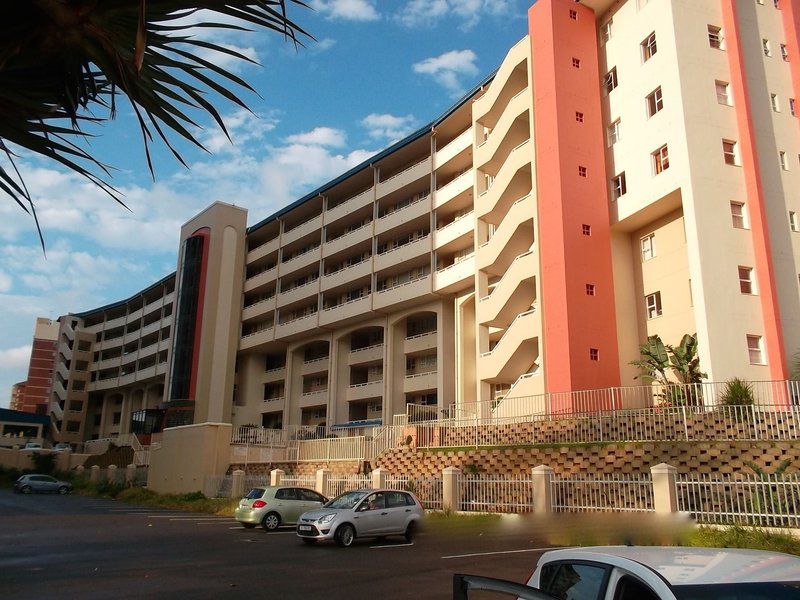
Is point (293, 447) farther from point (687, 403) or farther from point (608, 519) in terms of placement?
point (608, 519)

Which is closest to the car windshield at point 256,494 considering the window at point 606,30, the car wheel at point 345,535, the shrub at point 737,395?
the car wheel at point 345,535

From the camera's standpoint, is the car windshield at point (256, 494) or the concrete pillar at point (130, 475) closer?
the car windshield at point (256, 494)

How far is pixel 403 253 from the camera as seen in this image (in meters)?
42.8

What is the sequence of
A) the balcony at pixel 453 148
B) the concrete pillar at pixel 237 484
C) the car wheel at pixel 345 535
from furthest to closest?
the balcony at pixel 453 148, the concrete pillar at pixel 237 484, the car wheel at pixel 345 535

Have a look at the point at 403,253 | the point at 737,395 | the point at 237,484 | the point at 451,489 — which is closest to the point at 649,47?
the point at 737,395

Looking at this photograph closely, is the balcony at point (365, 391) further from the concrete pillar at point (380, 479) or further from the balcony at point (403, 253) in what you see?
the concrete pillar at point (380, 479)

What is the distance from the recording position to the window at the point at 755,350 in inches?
973

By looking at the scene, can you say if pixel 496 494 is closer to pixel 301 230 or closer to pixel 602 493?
pixel 602 493

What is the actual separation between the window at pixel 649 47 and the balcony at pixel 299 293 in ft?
90.9

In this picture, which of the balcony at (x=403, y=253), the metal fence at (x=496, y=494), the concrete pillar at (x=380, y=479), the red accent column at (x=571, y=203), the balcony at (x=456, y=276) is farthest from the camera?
the balcony at (x=403, y=253)

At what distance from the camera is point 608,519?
1534 cm

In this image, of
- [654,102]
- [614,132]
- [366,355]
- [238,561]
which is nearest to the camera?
[238,561]

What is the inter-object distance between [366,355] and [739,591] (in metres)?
44.1

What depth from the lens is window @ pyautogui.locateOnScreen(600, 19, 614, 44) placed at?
32938mm
